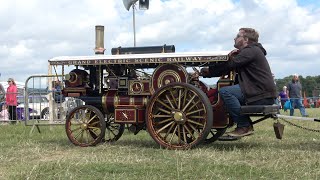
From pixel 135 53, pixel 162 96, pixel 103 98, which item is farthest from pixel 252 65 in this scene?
pixel 103 98

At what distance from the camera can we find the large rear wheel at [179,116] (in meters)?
6.64

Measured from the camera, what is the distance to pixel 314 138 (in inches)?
338

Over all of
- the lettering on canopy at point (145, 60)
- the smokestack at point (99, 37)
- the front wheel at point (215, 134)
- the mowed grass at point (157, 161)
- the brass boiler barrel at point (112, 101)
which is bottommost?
the mowed grass at point (157, 161)

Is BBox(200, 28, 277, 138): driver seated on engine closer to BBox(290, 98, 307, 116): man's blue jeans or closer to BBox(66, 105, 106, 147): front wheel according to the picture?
BBox(66, 105, 106, 147): front wheel

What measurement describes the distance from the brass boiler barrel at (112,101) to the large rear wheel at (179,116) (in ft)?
1.28

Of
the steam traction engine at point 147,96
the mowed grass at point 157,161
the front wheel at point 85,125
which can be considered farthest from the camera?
the front wheel at point 85,125

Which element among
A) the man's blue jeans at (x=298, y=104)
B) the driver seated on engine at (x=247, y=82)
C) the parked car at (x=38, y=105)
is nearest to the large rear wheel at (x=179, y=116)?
the driver seated on engine at (x=247, y=82)

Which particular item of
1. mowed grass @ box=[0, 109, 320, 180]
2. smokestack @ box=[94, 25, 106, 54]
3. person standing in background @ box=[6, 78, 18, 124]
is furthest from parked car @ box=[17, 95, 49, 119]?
mowed grass @ box=[0, 109, 320, 180]

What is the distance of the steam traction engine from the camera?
22.3 feet

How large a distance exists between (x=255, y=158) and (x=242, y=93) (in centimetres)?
110

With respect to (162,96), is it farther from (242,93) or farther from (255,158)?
(255,158)

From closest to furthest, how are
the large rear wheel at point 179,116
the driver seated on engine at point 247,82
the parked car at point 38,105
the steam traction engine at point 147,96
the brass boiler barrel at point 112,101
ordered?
the driver seated on engine at point 247,82, the large rear wheel at point 179,116, the steam traction engine at point 147,96, the brass boiler barrel at point 112,101, the parked car at point 38,105

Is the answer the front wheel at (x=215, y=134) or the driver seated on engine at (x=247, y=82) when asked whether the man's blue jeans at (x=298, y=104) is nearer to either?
the front wheel at (x=215, y=134)

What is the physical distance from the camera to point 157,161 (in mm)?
5684
